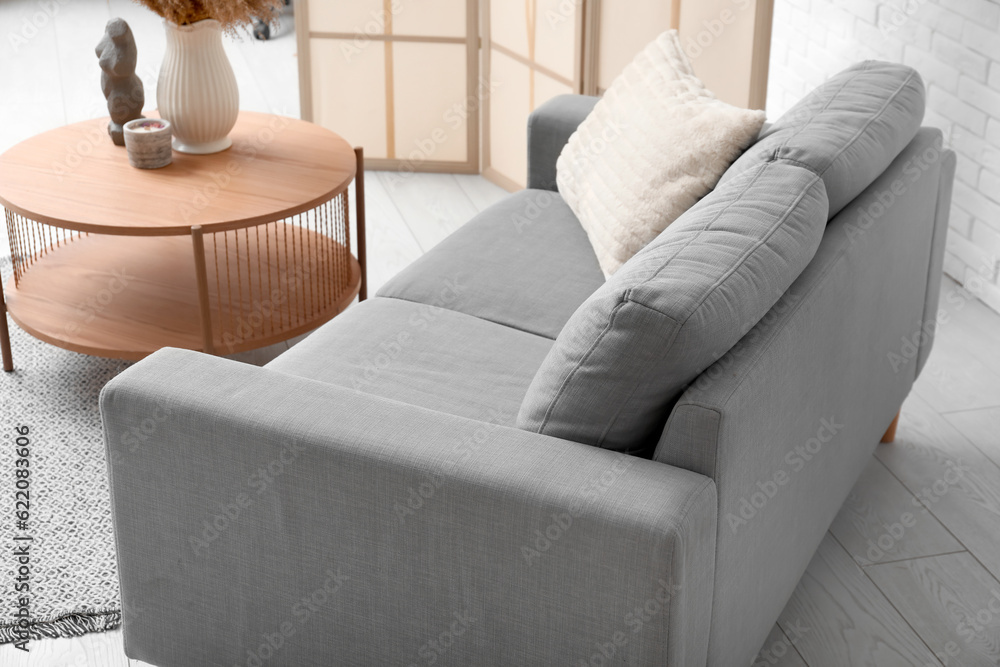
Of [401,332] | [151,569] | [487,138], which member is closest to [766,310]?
[401,332]

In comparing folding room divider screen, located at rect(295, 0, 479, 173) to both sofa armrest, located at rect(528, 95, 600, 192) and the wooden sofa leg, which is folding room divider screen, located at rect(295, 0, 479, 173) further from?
the wooden sofa leg

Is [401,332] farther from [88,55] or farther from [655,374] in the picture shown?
[88,55]

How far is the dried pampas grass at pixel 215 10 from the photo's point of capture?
2617mm

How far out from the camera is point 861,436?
76.1 inches

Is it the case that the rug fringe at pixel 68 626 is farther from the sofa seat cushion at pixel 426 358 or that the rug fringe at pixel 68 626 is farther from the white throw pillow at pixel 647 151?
the white throw pillow at pixel 647 151

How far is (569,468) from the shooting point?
134 cm

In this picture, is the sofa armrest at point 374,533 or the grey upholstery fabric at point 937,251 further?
the grey upholstery fabric at point 937,251

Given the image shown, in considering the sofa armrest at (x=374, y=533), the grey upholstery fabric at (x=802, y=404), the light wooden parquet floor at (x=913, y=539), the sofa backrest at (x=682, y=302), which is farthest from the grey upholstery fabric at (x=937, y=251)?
the sofa armrest at (x=374, y=533)

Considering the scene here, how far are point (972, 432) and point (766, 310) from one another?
1277mm

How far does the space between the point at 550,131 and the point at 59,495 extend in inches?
55.4

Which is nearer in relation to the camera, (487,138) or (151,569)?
(151,569)

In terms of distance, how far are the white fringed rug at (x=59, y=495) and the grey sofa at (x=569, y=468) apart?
30 centimetres

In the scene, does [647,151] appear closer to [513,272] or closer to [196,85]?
[513,272]

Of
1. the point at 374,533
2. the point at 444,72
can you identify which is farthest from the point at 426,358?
the point at 444,72
